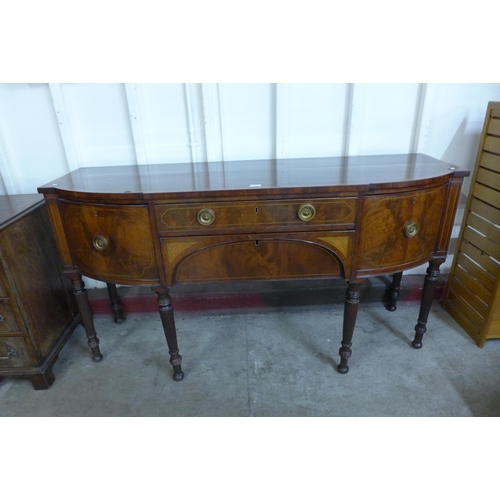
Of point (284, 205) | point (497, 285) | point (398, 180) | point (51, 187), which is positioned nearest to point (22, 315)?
point (51, 187)

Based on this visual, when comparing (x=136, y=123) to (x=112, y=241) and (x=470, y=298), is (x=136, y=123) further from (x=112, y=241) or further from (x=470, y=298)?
(x=470, y=298)

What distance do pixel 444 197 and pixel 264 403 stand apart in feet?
3.61

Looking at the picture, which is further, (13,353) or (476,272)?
(476,272)

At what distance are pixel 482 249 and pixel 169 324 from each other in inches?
59.4

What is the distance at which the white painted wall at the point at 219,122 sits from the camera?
5.66 feet

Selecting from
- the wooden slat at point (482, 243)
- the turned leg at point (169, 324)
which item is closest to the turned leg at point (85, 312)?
the turned leg at point (169, 324)

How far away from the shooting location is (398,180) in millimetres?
1319

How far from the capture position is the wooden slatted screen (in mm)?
1682

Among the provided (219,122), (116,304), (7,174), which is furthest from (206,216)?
(7,174)

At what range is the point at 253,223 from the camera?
1.34 metres

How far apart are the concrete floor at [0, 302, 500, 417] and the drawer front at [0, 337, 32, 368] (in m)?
0.15

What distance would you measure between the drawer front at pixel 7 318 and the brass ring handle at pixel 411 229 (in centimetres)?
161

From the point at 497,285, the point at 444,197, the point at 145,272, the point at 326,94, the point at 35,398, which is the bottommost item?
the point at 35,398

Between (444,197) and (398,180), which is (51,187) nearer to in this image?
(398,180)
